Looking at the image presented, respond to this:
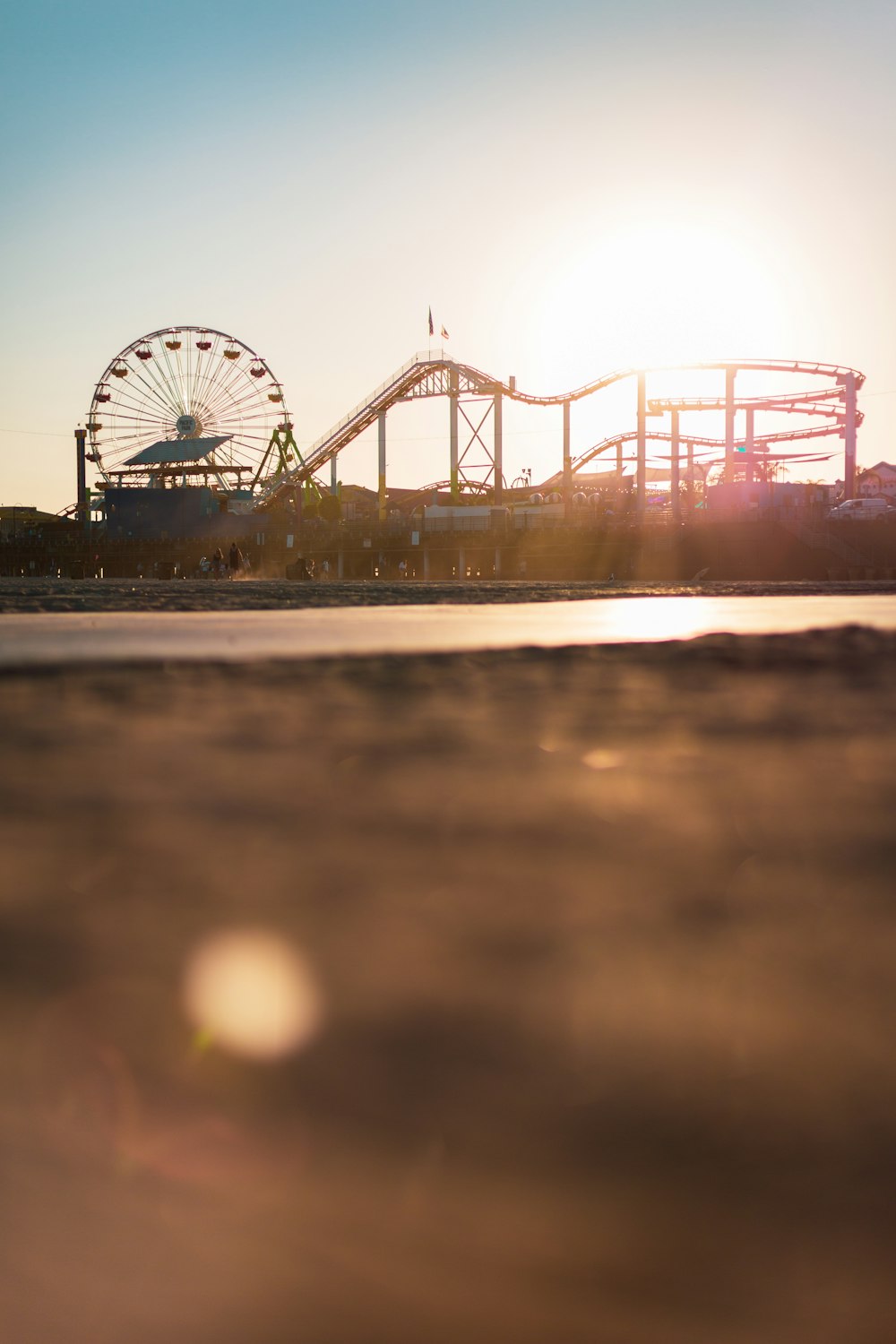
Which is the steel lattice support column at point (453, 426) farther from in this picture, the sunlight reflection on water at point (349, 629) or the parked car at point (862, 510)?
the sunlight reflection on water at point (349, 629)

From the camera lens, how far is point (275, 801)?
4.11 ft

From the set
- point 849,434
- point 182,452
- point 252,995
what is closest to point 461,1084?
point 252,995

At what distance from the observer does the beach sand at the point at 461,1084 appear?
471 mm

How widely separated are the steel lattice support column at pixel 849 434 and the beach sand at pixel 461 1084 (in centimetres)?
4954

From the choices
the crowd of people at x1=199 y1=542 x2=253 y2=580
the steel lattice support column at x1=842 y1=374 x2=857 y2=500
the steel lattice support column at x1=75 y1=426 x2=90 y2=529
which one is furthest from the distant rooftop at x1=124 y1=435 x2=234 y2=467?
the steel lattice support column at x1=842 y1=374 x2=857 y2=500

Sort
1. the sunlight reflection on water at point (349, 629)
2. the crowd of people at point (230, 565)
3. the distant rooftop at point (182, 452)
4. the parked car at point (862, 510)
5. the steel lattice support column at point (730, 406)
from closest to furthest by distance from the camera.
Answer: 1. the sunlight reflection on water at point (349, 629)
2. the crowd of people at point (230, 565)
3. the parked car at point (862, 510)
4. the steel lattice support column at point (730, 406)
5. the distant rooftop at point (182, 452)

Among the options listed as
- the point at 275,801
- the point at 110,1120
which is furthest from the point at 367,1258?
the point at 275,801

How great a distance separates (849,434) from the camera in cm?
4762

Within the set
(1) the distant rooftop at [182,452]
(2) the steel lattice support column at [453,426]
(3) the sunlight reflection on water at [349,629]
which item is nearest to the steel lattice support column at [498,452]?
(2) the steel lattice support column at [453,426]

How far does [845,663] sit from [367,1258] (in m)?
2.71

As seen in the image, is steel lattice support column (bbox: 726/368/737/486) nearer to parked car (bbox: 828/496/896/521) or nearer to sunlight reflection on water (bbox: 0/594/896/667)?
parked car (bbox: 828/496/896/521)

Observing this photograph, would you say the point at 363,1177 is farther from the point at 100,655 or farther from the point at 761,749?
the point at 100,655

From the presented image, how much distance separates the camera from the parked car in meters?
38.2

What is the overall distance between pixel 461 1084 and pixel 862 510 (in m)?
41.0
